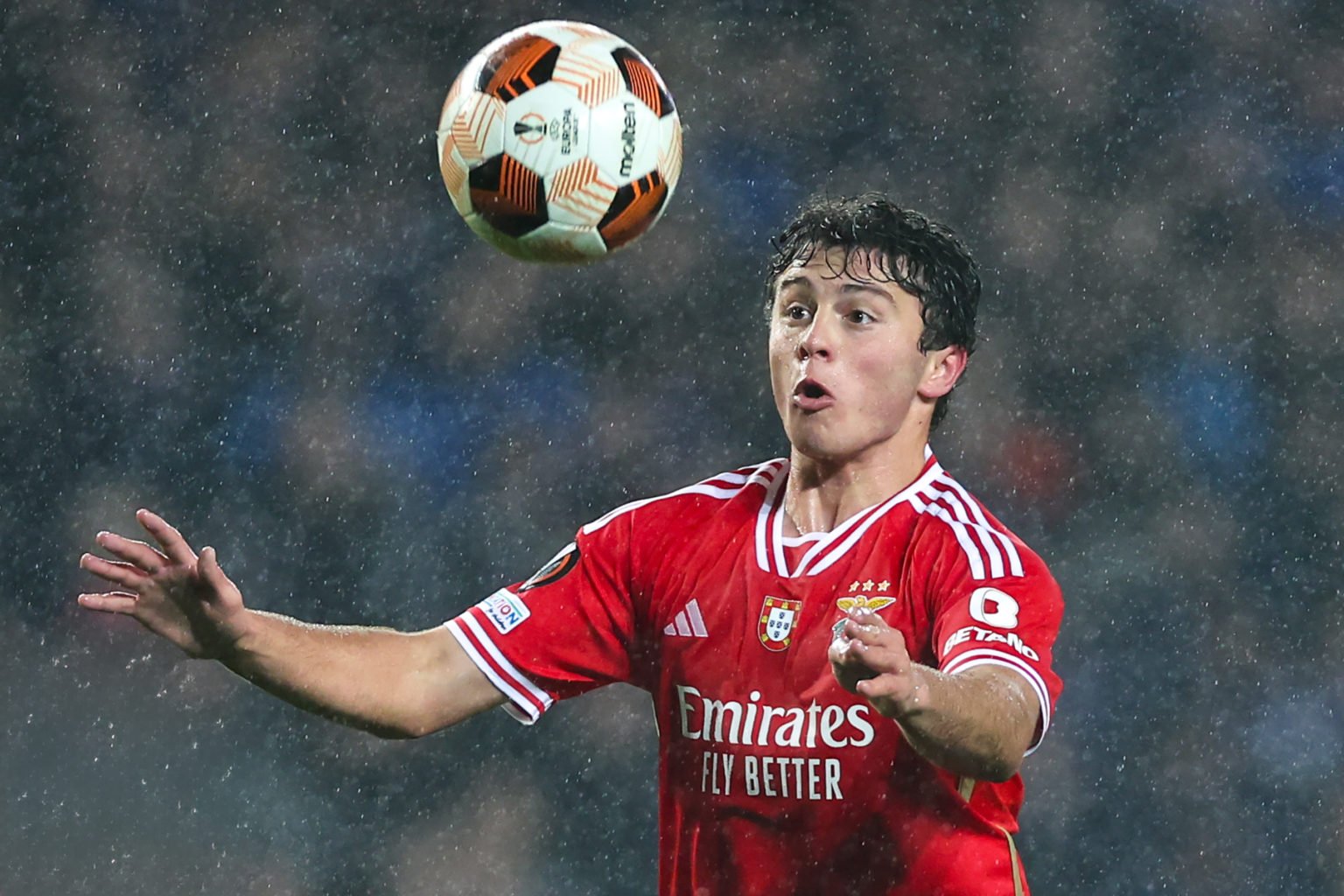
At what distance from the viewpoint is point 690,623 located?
3463 mm

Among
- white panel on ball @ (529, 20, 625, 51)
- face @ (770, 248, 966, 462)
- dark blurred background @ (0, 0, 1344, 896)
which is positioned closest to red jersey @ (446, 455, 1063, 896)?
face @ (770, 248, 966, 462)

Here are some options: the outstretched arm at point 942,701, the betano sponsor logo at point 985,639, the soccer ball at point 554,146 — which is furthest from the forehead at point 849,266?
the outstretched arm at point 942,701

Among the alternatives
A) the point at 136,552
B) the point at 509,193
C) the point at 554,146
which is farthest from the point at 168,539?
the point at 554,146

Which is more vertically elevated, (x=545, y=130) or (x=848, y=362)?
(x=545, y=130)

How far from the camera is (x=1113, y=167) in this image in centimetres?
625

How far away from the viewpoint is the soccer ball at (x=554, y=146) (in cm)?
342

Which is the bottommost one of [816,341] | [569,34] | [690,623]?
[690,623]

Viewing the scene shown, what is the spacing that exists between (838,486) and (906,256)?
489 millimetres

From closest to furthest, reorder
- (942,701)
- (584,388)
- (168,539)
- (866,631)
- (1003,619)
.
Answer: (866,631), (942,701), (168,539), (1003,619), (584,388)

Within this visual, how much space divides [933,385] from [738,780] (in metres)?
0.90

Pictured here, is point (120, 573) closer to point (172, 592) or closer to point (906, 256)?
point (172, 592)

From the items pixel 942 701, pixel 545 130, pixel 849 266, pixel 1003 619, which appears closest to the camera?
pixel 942 701

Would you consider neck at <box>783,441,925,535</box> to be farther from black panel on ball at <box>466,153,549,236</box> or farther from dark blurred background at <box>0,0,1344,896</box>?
dark blurred background at <box>0,0,1344,896</box>

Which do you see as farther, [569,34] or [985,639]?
[569,34]
